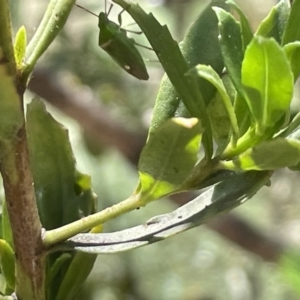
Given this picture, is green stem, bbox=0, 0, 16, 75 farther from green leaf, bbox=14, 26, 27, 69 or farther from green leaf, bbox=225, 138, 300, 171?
green leaf, bbox=225, 138, 300, 171

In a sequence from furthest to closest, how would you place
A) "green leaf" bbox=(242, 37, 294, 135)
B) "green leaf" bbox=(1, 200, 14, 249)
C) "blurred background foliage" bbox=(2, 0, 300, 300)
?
"blurred background foliage" bbox=(2, 0, 300, 300) < "green leaf" bbox=(1, 200, 14, 249) < "green leaf" bbox=(242, 37, 294, 135)

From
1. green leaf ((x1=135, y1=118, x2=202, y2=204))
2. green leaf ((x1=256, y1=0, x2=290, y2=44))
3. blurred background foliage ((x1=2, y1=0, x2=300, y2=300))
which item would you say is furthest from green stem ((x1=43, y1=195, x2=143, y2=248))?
blurred background foliage ((x1=2, y1=0, x2=300, y2=300))

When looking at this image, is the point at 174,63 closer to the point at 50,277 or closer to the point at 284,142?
the point at 284,142

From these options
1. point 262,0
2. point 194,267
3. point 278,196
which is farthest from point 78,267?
point 262,0

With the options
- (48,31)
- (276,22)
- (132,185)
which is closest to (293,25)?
(276,22)

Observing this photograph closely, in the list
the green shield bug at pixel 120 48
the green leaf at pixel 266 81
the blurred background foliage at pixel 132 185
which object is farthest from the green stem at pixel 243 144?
the blurred background foliage at pixel 132 185

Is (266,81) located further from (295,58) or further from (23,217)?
(23,217)

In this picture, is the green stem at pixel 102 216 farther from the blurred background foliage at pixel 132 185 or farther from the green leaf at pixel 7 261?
the blurred background foliage at pixel 132 185
